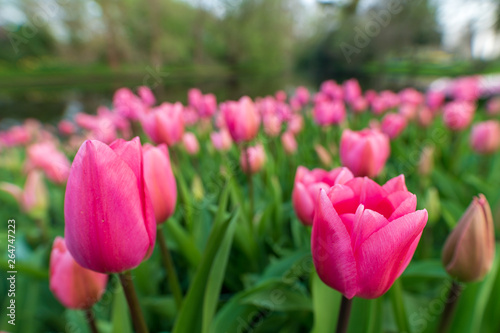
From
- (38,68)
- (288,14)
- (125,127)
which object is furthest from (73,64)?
(125,127)

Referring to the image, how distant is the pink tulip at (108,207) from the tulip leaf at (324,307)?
369 millimetres

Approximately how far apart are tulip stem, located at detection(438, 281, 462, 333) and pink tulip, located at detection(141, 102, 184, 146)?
3.48 feet

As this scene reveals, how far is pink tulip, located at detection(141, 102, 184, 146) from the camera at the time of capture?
4.20 feet

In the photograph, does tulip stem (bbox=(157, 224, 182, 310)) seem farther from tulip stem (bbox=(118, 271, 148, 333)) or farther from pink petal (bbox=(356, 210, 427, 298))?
pink petal (bbox=(356, 210, 427, 298))

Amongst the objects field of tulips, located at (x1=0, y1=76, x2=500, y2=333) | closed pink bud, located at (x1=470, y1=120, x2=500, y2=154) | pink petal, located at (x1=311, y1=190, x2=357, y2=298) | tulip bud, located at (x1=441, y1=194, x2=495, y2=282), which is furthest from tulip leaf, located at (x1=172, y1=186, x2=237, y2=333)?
closed pink bud, located at (x1=470, y1=120, x2=500, y2=154)

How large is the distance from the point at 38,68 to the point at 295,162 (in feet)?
85.7

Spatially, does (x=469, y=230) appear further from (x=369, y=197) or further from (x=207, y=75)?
(x=207, y=75)

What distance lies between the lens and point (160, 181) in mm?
627

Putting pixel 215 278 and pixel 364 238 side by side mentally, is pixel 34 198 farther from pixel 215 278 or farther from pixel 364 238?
pixel 364 238

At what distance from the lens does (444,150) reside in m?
2.38

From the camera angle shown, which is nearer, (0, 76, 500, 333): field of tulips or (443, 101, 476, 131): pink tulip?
(0, 76, 500, 333): field of tulips

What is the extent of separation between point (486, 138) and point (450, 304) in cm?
150

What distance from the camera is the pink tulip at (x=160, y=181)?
24.0 inches
